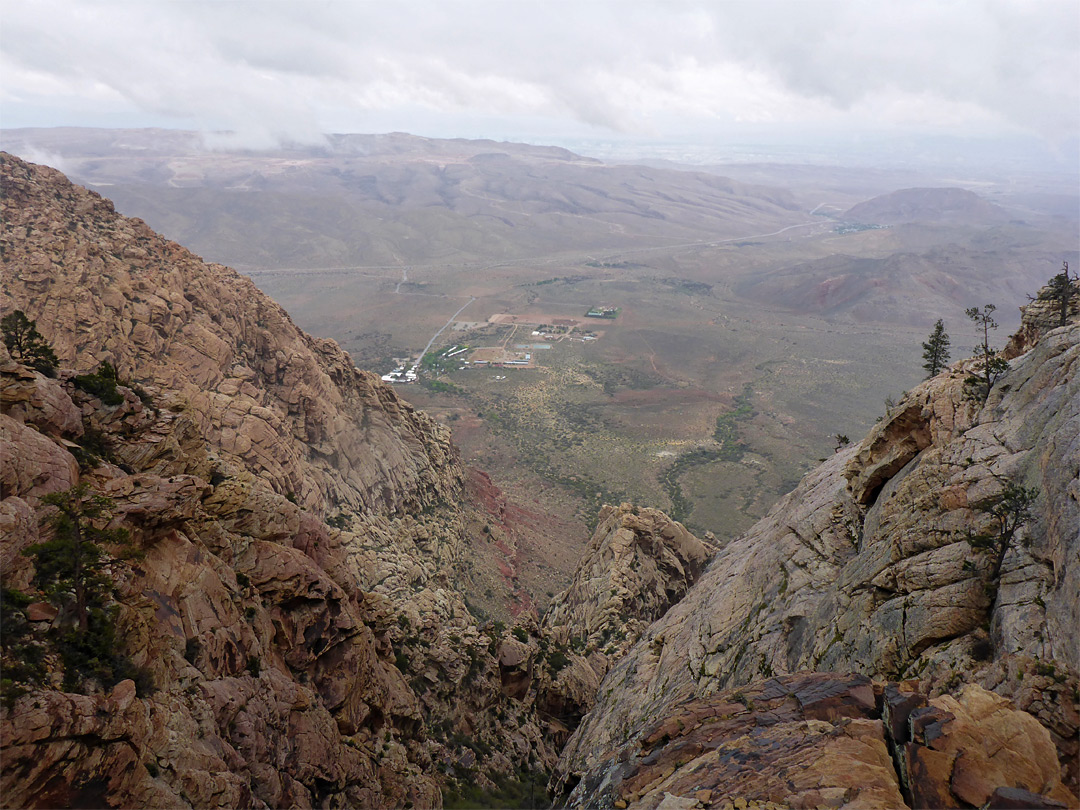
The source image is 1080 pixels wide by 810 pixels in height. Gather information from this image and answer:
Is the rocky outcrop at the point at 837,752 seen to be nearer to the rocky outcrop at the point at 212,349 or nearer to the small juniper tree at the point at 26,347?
the small juniper tree at the point at 26,347

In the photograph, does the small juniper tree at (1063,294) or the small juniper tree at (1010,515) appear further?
the small juniper tree at (1063,294)

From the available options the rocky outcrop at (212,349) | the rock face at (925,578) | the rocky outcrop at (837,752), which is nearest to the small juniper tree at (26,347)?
the rocky outcrop at (212,349)

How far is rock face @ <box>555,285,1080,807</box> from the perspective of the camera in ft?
33.9

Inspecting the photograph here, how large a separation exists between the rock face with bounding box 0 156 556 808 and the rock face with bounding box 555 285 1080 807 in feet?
19.3

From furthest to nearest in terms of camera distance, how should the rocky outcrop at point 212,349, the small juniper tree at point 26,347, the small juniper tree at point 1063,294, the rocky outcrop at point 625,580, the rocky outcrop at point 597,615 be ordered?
1. the rocky outcrop at point 625,580
2. the rocky outcrop at point 212,349
3. the rocky outcrop at point 597,615
4. the small juniper tree at point 1063,294
5. the small juniper tree at point 26,347

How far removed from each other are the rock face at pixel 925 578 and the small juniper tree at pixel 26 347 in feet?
55.7

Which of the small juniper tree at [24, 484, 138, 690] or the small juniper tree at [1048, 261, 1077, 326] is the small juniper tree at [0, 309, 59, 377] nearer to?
the small juniper tree at [24, 484, 138, 690]

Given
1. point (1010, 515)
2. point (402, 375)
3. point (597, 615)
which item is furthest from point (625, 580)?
point (402, 375)

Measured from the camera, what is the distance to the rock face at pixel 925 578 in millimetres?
10344

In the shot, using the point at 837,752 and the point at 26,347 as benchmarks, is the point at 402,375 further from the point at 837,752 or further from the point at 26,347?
the point at 837,752

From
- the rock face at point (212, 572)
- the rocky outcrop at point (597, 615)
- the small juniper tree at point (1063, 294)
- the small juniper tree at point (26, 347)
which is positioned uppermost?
the small juniper tree at point (1063, 294)

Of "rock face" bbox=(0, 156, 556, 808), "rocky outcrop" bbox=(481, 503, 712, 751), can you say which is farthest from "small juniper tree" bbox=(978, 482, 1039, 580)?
"rocky outcrop" bbox=(481, 503, 712, 751)

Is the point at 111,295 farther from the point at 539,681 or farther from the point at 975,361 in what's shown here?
the point at 975,361

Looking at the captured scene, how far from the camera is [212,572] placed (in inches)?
539
